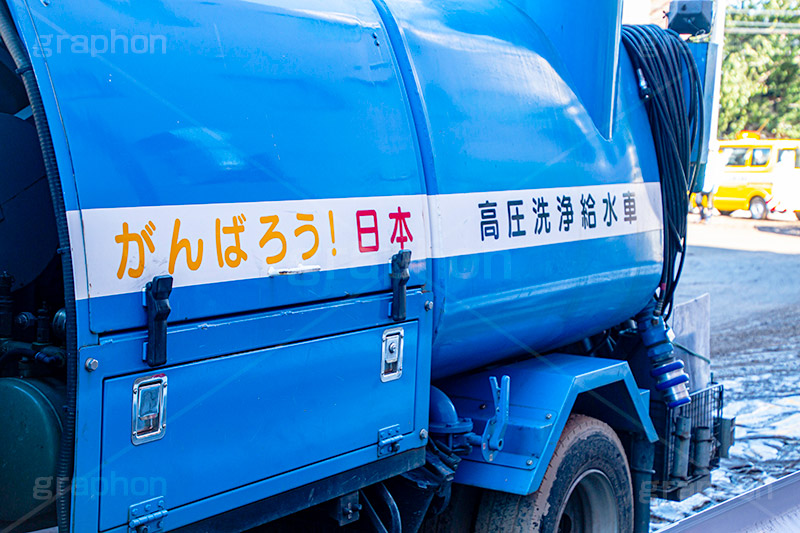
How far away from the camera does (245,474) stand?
225 cm

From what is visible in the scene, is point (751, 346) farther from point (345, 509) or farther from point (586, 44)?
point (345, 509)

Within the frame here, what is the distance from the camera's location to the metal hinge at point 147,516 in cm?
199

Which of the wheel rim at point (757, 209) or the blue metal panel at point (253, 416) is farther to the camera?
the wheel rim at point (757, 209)

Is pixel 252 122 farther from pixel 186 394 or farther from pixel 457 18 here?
pixel 457 18

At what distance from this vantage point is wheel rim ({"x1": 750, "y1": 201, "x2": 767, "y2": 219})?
24859 millimetres

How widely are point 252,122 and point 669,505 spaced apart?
4215 mm

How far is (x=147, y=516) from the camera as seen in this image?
6.62 feet

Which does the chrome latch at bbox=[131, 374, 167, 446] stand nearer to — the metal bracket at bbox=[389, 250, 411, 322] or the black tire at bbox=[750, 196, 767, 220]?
the metal bracket at bbox=[389, 250, 411, 322]

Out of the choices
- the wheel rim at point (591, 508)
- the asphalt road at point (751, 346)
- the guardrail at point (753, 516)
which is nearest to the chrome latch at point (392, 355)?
the wheel rim at point (591, 508)

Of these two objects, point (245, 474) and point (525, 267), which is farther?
point (525, 267)

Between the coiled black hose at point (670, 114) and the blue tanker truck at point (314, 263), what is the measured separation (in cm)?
19

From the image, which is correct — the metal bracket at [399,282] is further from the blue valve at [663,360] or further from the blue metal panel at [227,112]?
the blue valve at [663,360]

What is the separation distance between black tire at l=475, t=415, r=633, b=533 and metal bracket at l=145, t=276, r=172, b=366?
5.54ft

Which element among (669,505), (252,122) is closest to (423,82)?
(252,122)
